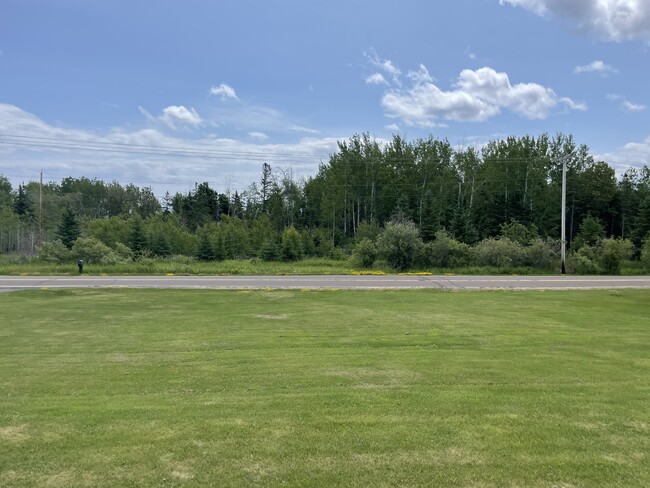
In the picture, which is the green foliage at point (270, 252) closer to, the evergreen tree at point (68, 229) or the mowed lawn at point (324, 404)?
the evergreen tree at point (68, 229)

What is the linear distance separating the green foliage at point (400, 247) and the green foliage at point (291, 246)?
513 inches

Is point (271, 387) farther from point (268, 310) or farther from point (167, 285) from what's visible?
point (167, 285)

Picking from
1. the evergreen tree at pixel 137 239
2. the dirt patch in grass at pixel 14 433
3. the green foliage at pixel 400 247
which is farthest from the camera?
the evergreen tree at pixel 137 239

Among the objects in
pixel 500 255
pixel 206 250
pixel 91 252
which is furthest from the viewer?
pixel 206 250

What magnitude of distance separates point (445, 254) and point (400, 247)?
3.59m

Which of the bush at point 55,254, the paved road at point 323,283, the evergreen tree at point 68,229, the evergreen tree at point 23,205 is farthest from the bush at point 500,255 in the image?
the evergreen tree at point 23,205

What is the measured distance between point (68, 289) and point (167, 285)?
14.0 ft

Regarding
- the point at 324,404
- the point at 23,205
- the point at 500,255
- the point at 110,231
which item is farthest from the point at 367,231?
the point at 23,205

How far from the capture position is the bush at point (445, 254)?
32.1 metres

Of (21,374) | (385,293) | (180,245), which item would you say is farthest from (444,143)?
(21,374)

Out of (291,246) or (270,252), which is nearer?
(270,252)

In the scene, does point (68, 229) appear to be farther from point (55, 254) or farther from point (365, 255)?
point (365, 255)

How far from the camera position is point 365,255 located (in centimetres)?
3300

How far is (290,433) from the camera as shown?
174 inches
